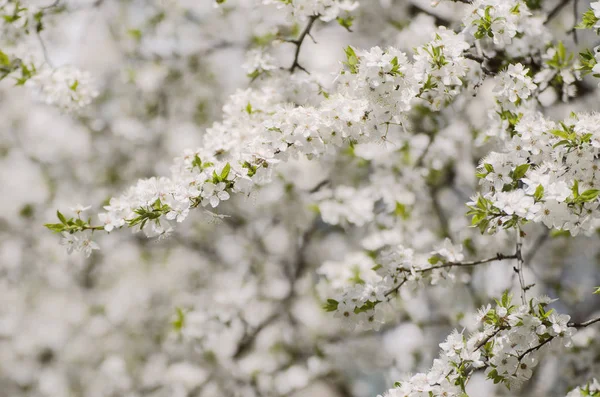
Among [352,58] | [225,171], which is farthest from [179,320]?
[352,58]

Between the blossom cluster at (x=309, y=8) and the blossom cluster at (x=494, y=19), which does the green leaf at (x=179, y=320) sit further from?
the blossom cluster at (x=494, y=19)

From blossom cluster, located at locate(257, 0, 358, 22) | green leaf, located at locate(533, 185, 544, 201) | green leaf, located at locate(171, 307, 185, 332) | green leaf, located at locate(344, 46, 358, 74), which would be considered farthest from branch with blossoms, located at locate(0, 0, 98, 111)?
green leaf, located at locate(533, 185, 544, 201)

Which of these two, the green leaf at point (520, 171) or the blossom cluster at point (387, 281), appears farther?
the blossom cluster at point (387, 281)

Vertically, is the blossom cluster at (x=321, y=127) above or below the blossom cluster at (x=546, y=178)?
above

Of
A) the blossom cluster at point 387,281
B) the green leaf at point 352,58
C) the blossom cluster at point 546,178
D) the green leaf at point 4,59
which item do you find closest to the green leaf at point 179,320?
the blossom cluster at point 387,281

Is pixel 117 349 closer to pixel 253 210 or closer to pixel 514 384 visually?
pixel 253 210

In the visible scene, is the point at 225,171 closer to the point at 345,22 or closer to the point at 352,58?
the point at 352,58

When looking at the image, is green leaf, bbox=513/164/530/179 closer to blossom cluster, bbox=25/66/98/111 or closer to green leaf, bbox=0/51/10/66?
blossom cluster, bbox=25/66/98/111

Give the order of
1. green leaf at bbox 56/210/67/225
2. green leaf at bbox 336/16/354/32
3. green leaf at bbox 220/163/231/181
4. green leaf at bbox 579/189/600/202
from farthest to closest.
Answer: green leaf at bbox 336/16/354/32, green leaf at bbox 56/210/67/225, green leaf at bbox 220/163/231/181, green leaf at bbox 579/189/600/202

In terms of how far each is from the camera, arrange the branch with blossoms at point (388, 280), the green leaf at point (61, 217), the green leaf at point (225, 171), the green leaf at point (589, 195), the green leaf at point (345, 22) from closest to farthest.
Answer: the green leaf at point (589, 195), the green leaf at point (225, 171), the green leaf at point (61, 217), the branch with blossoms at point (388, 280), the green leaf at point (345, 22)

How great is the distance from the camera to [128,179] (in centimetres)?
612

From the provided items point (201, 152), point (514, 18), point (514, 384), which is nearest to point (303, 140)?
point (201, 152)

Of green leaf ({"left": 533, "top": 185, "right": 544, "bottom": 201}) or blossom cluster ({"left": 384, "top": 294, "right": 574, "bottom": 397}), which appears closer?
green leaf ({"left": 533, "top": 185, "right": 544, "bottom": 201})

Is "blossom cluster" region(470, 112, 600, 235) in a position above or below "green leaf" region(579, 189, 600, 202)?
above
